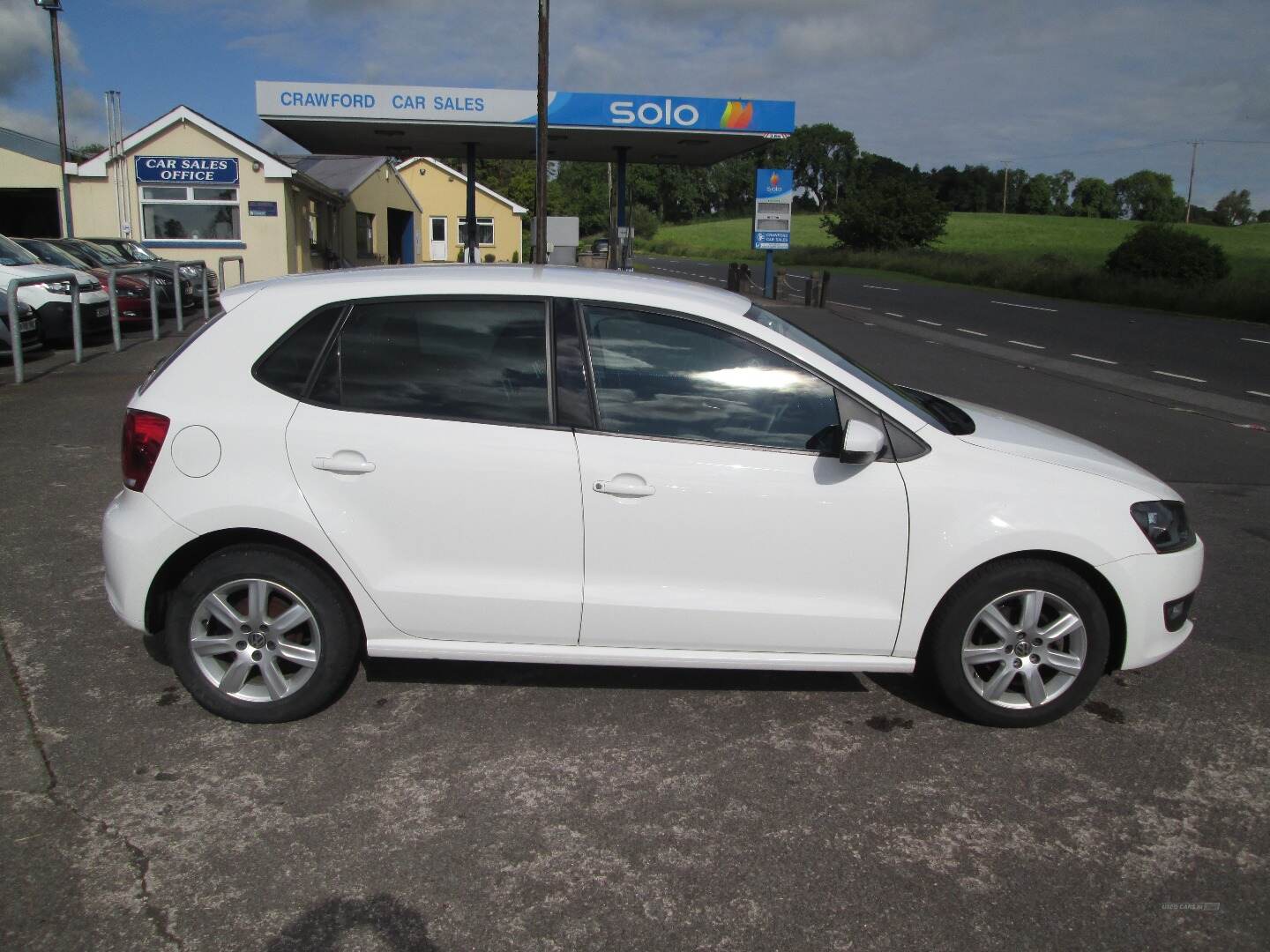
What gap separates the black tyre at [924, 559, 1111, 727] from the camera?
389cm

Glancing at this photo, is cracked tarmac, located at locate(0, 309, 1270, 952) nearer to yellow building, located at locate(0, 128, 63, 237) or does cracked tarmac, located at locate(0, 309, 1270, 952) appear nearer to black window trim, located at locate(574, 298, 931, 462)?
black window trim, located at locate(574, 298, 931, 462)

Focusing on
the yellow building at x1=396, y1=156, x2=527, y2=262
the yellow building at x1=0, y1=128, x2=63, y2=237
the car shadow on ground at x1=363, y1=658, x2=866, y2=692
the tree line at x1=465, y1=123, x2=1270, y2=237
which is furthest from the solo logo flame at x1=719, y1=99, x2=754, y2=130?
the tree line at x1=465, y1=123, x2=1270, y2=237

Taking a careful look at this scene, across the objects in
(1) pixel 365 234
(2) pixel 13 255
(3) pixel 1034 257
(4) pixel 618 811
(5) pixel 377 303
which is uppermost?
(3) pixel 1034 257

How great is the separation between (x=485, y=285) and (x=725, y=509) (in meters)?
1.21

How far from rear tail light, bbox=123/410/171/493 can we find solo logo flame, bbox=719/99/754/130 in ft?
75.2

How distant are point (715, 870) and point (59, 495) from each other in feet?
19.0

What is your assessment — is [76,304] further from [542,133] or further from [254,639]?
[254,639]

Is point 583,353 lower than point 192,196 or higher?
lower

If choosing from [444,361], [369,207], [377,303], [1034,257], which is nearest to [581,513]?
[444,361]

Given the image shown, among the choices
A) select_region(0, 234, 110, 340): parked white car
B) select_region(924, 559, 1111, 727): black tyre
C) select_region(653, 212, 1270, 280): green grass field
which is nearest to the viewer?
select_region(924, 559, 1111, 727): black tyre

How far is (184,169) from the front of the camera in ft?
87.9

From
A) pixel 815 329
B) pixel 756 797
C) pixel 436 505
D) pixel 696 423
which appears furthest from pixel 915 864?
pixel 815 329

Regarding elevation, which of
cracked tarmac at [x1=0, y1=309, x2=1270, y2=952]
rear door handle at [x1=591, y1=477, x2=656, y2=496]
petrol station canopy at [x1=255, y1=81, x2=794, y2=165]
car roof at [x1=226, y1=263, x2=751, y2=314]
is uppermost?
petrol station canopy at [x1=255, y1=81, x2=794, y2=165]

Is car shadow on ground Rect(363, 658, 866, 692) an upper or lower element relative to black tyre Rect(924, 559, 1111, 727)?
lower
